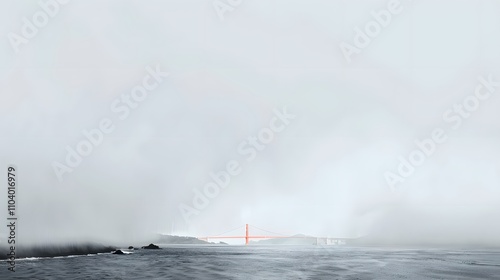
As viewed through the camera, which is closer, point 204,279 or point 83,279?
point 83,279

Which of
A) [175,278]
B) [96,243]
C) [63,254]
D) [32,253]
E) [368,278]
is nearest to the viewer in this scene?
[175,278]

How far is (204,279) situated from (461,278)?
141 feet

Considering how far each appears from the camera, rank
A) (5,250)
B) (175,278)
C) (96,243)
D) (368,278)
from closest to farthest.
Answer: (175,278), (368,278), (5,250), (96,243)

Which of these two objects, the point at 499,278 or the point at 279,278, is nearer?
the point at 279,278

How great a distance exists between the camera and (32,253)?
434 feet

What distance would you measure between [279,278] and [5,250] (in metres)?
78.6

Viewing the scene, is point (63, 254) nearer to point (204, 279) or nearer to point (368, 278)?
point (204, 279)

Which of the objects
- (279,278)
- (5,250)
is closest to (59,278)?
(279,278)

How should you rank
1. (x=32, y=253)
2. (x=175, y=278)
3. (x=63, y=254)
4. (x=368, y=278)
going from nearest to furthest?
(x=175, y=278) < (x=368, y=278) < (x=32, y=253) < (x=63, y=254)

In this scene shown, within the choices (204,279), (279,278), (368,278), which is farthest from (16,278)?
(368,278)

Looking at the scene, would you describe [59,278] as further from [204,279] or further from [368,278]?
[368,278]

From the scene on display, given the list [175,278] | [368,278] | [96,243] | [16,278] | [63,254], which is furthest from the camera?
[96,243]

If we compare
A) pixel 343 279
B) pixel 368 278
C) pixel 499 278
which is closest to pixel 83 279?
pixel 343 279

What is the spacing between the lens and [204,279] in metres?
62.6
